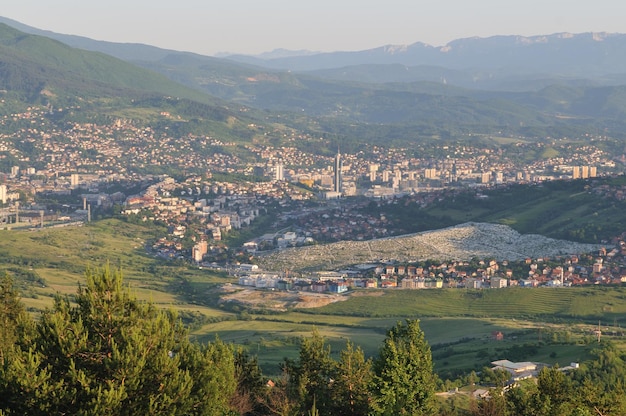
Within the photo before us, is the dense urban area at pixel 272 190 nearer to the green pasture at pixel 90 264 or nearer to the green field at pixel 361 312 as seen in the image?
the green pasture at pixel 90 264

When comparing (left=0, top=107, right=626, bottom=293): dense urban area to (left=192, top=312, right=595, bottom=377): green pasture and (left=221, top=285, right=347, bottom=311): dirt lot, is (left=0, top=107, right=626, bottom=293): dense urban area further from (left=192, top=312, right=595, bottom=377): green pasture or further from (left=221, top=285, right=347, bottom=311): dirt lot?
(left=192, top=312, right=595, bottom=377): green pasture

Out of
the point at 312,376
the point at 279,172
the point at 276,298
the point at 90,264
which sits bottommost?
the point at 276,298

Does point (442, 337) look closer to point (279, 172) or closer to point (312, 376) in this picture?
point (312, 376)

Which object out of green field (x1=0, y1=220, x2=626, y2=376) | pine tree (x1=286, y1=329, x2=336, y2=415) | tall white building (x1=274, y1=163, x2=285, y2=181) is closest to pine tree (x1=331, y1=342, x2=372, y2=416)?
pine tree (x1=286, y1=329, x2=336, y2=415)

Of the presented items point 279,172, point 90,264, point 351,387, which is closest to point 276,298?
point 90,264

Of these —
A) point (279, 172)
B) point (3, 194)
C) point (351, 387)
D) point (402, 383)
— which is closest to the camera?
point (402, 383)

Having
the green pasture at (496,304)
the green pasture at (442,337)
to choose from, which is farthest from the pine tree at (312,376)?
the green pasture at (496,304)
